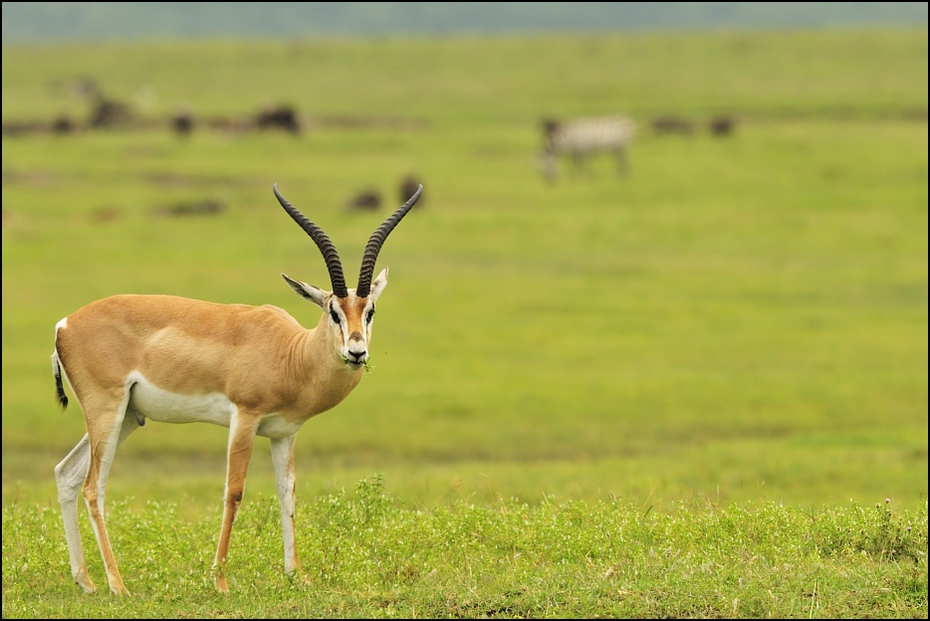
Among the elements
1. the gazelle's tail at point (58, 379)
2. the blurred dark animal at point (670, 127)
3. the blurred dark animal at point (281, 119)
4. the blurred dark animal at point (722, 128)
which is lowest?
the gazelle's tail at point (58, 379)

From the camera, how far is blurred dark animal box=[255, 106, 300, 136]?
5062 cm

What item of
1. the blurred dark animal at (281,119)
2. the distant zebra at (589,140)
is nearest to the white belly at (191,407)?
the distant zebra at (589,140)

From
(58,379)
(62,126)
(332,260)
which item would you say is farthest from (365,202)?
(332,260)

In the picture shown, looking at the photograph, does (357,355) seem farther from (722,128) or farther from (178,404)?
(722,128)

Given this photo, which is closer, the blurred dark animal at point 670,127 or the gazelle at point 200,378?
the gazelle at point 200,378

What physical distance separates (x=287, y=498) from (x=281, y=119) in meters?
44.3

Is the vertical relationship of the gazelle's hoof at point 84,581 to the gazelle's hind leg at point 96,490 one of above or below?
below

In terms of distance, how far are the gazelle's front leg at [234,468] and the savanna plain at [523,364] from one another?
0.76 ft

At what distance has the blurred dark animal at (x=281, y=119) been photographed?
166 feet

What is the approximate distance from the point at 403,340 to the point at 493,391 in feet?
11.0

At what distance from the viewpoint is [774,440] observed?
55.0 feet

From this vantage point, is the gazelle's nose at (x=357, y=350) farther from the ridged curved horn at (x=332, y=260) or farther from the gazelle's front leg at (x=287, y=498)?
the gazelle's front leg at (x=287, y=498)

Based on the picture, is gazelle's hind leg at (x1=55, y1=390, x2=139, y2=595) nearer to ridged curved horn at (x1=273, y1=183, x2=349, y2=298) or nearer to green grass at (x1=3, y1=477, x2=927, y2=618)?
green grass at (x1=3, y1=477, x2=927, y2=618)

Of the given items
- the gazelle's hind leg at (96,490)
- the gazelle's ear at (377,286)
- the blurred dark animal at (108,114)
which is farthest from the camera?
the blurred dark animal at (108,114)
